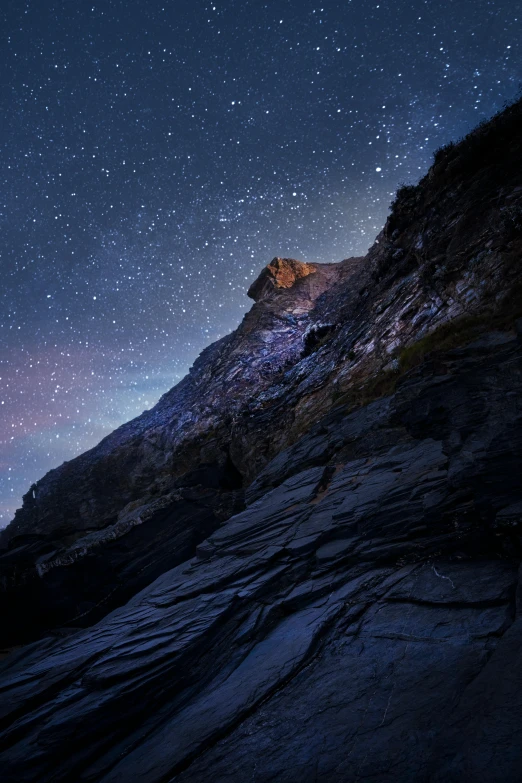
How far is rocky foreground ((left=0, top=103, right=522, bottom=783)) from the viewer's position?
5117mm

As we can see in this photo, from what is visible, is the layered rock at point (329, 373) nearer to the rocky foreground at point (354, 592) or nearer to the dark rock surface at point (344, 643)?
the rocky foreground at point (354, 592)

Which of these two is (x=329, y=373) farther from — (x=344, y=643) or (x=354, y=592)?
(x=344, y=643)

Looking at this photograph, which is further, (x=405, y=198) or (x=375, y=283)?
(x=375, y=283)

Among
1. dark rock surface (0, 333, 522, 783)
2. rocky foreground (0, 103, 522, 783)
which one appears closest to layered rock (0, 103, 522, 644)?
rocky foreground (0, 103, 522, 783)

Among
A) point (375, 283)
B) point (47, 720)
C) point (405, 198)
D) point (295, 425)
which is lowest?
point (47, 720)

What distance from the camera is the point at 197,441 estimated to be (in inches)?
1271

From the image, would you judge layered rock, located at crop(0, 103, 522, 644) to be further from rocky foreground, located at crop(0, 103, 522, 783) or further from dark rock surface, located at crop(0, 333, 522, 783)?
dark rock surface, located at crop(0, 333, 522, 783)

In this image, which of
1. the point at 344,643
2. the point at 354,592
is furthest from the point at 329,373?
the point at 344,643

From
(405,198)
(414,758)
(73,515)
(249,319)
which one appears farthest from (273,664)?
(249,319)

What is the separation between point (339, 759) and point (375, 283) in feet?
85.1

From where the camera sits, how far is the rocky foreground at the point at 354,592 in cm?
512

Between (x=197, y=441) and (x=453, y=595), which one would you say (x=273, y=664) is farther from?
(x=197, y=441)

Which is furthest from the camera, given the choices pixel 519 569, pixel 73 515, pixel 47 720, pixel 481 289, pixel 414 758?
pixel 73 515

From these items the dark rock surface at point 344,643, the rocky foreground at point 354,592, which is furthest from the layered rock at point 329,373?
the dark rock surface at point 344,643
